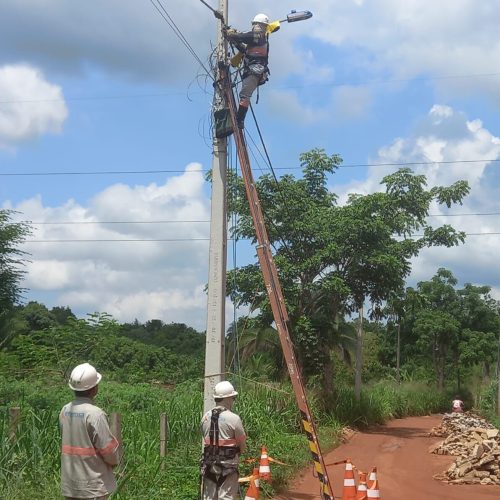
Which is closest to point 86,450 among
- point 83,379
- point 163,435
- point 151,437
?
point 83,379

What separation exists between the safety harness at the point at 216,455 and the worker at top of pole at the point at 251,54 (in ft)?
19.4

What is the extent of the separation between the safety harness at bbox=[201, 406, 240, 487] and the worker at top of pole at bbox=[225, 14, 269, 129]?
232 inches

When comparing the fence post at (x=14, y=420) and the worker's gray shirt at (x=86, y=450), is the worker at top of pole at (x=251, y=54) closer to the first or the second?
the fence post at (x=14, y=420)

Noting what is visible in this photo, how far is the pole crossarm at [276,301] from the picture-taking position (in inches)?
402

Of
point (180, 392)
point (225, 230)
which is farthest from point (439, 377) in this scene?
point (225, 230)

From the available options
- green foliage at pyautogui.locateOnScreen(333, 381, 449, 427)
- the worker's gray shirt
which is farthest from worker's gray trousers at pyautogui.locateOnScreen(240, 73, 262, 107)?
green foliage at pyautogui.locateOnScreen(333, 381, 449, 427)

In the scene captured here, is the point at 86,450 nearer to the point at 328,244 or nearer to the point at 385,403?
the point at 328,244

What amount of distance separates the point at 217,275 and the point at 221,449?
4.07 m

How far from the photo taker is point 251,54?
12.5 metres

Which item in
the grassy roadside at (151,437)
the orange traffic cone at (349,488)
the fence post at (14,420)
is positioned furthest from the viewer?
the orange traffic cone at (349,488)

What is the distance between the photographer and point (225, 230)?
39.2 ft

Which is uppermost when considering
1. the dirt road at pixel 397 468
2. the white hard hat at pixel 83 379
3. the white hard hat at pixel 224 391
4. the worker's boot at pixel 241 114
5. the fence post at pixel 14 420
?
the worker's boot at pixel 241 114

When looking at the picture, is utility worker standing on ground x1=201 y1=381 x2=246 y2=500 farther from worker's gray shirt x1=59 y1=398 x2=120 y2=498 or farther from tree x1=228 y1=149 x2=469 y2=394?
tree x1=228 y1=149 x2=469 y2=394

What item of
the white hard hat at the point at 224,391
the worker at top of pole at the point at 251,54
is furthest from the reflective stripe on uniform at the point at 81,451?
the worker at top of pole at the point at 251,54
